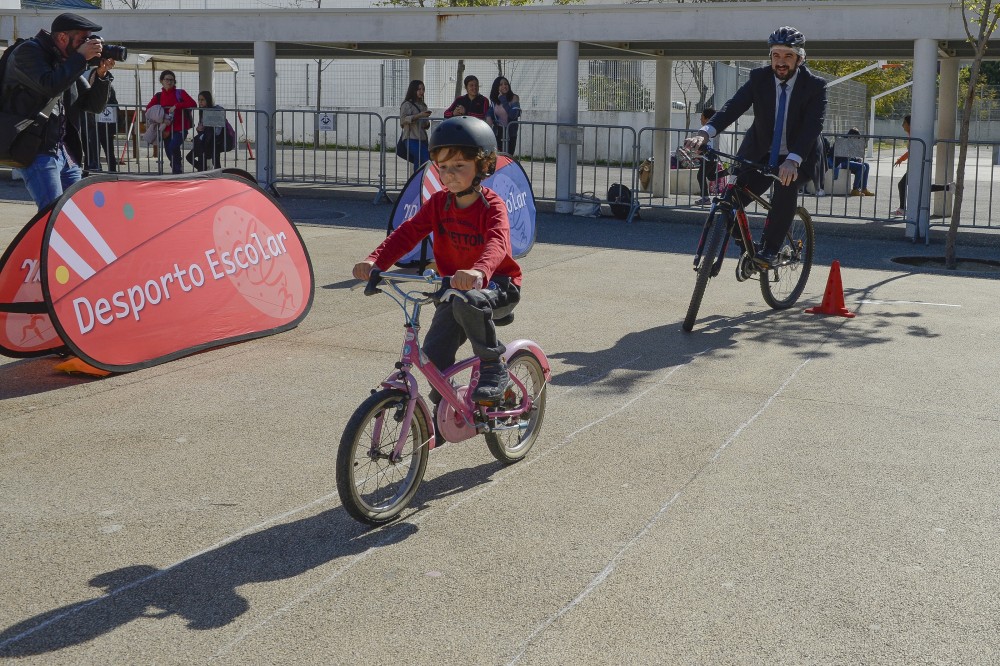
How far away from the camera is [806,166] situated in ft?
29.7

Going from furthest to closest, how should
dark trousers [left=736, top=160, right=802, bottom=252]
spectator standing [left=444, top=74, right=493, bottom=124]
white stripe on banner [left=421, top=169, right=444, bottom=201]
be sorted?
spectator standing [left=444, top=74, right=493, bottom=124]
white stripe on banner [left=421, top=169, right=444, bottom=201]
dark trousers [left=736, top=160, right=802, bottom=252]

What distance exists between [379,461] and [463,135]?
1309 millimetres

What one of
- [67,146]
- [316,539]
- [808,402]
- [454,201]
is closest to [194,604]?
[316,539]

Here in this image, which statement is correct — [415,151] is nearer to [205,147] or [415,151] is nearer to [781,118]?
[205,147]

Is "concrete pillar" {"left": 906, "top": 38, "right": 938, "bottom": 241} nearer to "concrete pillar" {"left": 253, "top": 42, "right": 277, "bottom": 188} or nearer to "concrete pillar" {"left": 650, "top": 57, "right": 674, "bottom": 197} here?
"concrete pillar" {"left": 650, "top": 57, "right": 674, "bottom": 197}

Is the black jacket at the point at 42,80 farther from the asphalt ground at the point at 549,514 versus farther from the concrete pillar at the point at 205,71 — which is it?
the concrete pillar at the point at 205,71

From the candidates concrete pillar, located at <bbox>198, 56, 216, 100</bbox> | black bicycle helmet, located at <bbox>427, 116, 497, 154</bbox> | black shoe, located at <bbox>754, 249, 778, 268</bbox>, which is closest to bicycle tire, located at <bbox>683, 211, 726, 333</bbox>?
black shoe, located at <bbox>754, 249, 778, 268</bbox>

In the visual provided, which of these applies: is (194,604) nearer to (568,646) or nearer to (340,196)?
(568,646)

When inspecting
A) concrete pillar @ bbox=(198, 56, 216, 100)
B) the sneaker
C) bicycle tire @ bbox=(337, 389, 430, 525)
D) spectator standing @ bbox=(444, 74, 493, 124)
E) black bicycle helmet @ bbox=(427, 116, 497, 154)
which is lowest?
bicycle tire @ bbox=(337, 389, 430, 525)

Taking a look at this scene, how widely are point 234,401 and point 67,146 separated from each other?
2.87 m

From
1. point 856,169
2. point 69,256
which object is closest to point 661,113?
point 856,169

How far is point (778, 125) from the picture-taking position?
9055 mm

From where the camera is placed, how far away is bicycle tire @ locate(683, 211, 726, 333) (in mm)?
8406

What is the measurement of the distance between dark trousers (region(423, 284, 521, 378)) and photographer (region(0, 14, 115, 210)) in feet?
12.6
